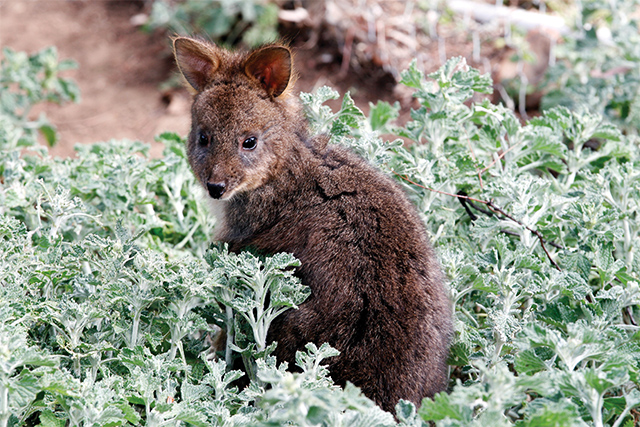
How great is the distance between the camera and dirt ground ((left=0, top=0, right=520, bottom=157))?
7.65 meters

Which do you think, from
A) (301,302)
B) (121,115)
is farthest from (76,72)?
(301,302)

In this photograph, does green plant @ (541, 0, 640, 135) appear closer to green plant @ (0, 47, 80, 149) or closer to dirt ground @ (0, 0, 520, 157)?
dirt ground @ (0, 0, 520, 157)

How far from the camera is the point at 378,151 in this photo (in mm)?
3920

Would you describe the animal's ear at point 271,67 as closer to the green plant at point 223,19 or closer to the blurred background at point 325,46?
the blurred background at point 325,46

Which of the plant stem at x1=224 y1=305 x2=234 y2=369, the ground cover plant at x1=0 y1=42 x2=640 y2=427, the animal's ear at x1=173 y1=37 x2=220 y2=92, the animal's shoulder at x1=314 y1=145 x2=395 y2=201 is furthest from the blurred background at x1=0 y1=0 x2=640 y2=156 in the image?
the plant stem at x1=224 y1=305 x2=234 y2=369

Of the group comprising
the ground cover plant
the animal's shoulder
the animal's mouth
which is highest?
the animal's shoulder

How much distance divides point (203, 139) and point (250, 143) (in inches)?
11.3

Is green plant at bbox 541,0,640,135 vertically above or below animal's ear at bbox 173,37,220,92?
below

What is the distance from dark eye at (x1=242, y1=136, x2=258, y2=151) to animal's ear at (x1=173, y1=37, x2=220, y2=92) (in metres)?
0.49

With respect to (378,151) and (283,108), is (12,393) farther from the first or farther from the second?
(378,151)

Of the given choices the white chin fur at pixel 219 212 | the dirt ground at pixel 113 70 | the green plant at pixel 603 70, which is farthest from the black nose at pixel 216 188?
the dirt ground at pixel 113 70

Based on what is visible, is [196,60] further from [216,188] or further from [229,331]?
[229,331]

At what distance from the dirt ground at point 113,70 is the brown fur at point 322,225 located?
3484 mm

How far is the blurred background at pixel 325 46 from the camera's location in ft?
23.2
